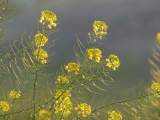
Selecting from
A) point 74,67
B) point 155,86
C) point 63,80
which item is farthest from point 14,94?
point 155,86

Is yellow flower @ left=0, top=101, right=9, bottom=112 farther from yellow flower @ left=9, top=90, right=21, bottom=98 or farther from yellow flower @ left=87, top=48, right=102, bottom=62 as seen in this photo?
yellow flower @ left=87, top=48, right=102, bottom=62

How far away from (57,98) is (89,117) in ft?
2.88

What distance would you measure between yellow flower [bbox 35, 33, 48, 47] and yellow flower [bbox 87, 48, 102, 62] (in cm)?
66

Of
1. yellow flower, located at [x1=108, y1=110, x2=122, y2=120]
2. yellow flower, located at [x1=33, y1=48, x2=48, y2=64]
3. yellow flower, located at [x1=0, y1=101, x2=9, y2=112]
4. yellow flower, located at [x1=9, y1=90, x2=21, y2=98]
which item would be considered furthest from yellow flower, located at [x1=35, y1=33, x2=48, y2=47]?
yellow flower, located at [x1=108, y1=110, x2=122, y2=120]

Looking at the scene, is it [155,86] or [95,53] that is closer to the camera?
[95,53]

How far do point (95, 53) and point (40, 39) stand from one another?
803mm

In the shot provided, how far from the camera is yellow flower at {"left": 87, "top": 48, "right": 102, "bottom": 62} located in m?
5.17

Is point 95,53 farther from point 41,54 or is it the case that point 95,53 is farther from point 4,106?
point 4,106

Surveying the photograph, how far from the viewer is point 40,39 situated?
5.30 meters

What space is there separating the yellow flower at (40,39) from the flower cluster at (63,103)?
71 centimetres

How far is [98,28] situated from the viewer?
17.9 ft

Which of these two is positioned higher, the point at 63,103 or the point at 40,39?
the point at 40,39

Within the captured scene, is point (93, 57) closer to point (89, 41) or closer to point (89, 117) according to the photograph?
point (89, 41)

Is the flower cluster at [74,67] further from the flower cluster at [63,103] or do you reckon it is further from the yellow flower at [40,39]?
the yellow flower at [40,39]
